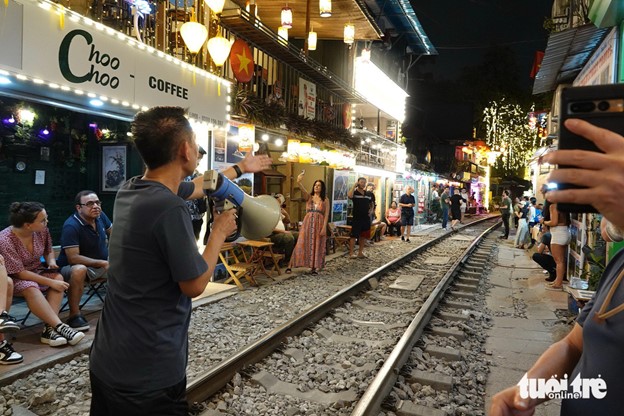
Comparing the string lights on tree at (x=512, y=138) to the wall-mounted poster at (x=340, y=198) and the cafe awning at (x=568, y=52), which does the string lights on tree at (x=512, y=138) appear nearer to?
the wall-mounted poster at (x=340, y=198)

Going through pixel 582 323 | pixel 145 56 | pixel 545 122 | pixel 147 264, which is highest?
pixel 545 122

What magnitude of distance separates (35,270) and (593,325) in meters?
5.97

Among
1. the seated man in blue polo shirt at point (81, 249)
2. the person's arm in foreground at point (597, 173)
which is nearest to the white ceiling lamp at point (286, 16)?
the seated man in blue polo shirt at point (81, 249)

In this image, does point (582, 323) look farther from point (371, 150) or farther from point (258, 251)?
point (371, 150)

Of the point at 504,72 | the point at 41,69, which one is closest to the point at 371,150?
the point at 41,69

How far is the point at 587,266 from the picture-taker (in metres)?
7.60

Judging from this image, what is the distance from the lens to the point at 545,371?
159 cm

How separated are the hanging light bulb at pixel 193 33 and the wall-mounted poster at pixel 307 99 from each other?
577 cm

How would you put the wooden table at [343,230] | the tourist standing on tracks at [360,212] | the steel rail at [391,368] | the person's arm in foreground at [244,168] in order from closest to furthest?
the person's arm in foreground at [244,168] → the steel rail at [391,368] → the tourist standing on tracks at [360,212] → the wooden table at [343,230]

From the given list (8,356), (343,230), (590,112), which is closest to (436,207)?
(343,230)

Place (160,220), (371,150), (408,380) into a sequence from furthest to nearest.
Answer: (371,150)
(408,380)
(160,220)

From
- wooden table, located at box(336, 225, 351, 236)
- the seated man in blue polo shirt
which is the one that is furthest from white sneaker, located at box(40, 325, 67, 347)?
wooden table, located at box(336, 225, 351, 236)

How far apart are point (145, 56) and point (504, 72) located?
49.5 m

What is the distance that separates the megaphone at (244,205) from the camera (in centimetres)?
216
